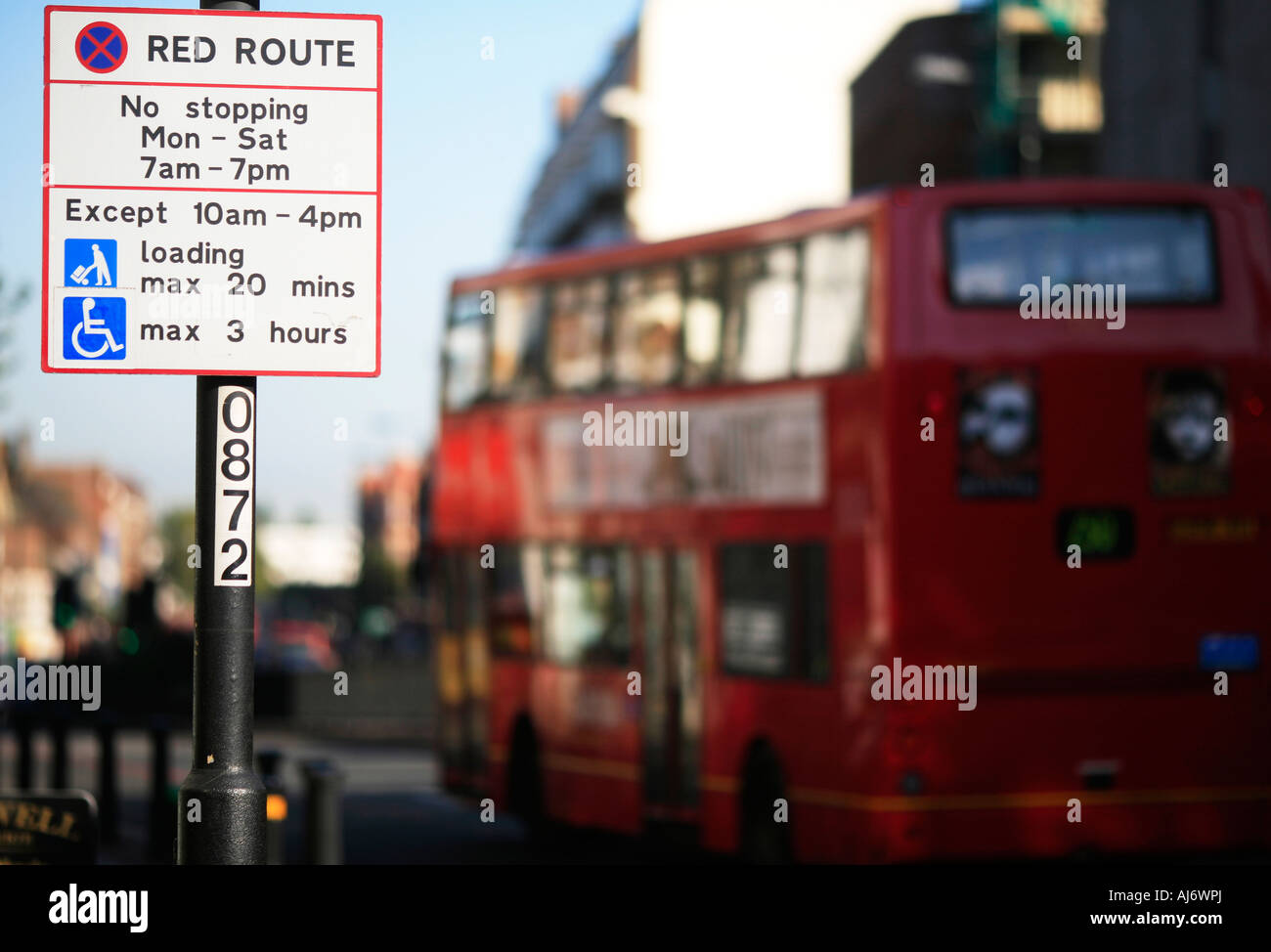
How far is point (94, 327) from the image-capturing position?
17.4 ft

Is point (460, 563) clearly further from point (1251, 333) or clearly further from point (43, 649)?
point (43, 649)

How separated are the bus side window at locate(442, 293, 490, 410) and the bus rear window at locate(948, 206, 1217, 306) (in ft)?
18.7

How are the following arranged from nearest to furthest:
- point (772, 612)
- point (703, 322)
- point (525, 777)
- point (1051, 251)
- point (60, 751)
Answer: point (1051, 251) → point (772, 612) → point (703, 322) → point (525, 777) → point (60, 751)

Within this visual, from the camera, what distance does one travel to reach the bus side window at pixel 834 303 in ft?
39.3

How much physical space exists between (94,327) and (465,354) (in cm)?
1180

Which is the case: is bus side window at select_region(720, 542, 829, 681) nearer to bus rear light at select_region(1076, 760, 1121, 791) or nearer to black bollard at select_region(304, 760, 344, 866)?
bus rear light at select_region(1076, 760, 1121, 791)

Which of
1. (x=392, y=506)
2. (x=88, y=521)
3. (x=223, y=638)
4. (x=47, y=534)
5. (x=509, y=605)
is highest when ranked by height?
(x=392, y=506)

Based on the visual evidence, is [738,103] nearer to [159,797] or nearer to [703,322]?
[159,797]

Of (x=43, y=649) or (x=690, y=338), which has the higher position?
(x=690, y=338)

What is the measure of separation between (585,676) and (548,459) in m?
1.57

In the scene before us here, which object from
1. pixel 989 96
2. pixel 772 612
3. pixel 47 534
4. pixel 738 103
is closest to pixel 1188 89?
pixel 989 96

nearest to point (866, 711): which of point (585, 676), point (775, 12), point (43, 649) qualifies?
point (585, 676)

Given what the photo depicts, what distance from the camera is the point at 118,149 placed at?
5355 millimetres

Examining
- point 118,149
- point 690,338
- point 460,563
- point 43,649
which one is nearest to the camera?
point 118,149
